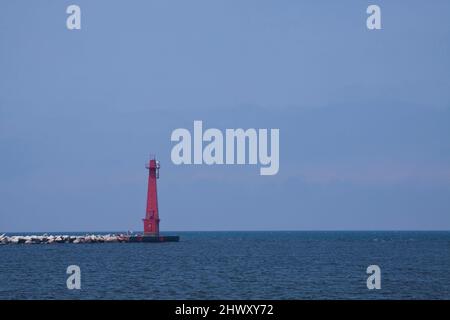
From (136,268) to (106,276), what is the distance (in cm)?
629

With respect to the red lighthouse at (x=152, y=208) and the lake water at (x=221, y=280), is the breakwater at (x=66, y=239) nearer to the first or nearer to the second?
the red lighthouse at (x=152, y=208)

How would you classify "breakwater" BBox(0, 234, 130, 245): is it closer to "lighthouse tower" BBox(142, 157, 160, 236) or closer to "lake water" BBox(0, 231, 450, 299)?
"lighthouse tower" BBox(142, 157, 160, 236)

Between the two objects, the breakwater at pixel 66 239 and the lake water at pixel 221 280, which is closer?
the lake water at pixel 221 280

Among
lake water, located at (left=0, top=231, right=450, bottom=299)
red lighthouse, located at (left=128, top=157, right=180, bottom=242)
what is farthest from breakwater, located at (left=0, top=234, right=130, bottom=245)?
lake water, located at (left=0, top=231, right=450, bottom=299)

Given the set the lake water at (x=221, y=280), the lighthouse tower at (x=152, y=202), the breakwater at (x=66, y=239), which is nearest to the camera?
the lake water at (x=221, y=280)

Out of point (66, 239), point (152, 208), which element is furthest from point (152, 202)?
point (66, 239)

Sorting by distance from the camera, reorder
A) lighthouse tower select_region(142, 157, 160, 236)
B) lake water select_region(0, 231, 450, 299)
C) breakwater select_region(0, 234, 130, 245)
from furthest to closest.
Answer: breakwater select_region(0, 234, 130, 245) → lighthouse tower select_region(142, 157, 160, 236) → lake water select_region(0, 231, 450, 299)

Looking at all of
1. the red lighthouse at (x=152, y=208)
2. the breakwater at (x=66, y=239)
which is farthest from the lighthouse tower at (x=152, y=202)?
the breakwater at (x=66, y=239)

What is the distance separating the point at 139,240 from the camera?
296 feet

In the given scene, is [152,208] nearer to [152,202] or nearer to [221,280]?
[152,202]
